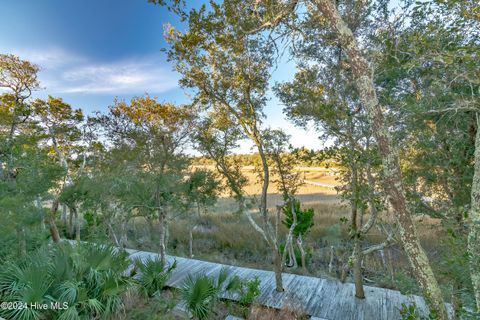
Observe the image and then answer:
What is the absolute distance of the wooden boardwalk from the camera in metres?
4.75

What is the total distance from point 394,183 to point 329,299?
4361mm

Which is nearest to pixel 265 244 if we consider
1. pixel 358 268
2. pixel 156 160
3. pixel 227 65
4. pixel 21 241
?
pixel 358 268

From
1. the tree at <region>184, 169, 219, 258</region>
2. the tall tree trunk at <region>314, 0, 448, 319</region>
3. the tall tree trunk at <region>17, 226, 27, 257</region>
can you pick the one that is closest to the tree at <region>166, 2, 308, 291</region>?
the tall tree trunk at <region>314, 0, 448, 319</region>

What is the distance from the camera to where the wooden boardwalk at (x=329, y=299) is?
4750 mm

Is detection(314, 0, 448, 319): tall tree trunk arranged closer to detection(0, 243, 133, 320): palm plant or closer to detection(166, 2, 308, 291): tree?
detection(166, 2, 308, 291): tree

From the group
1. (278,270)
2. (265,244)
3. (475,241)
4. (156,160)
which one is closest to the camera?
(475,241)

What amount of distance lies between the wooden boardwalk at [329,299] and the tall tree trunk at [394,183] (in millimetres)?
2428

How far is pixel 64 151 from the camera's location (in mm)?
13078

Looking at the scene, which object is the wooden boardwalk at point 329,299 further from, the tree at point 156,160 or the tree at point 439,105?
the tree at point 156,160

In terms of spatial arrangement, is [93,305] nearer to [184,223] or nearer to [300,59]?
[300,59]

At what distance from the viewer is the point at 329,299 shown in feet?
17.6

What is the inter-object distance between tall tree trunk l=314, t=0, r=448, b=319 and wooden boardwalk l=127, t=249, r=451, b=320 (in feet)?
7.97

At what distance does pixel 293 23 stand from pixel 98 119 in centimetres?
1209

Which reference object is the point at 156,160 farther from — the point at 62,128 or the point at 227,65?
the point at 62,128
